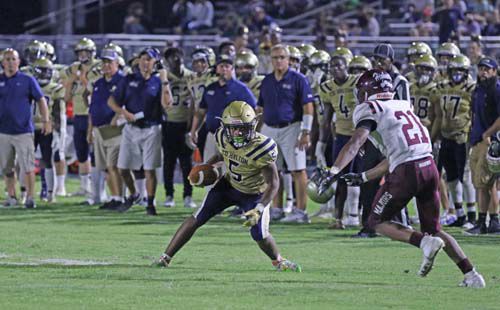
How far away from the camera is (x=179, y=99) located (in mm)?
17828

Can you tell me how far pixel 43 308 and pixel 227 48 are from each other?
9.85 m

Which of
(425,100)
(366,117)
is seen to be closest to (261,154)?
(366,117)

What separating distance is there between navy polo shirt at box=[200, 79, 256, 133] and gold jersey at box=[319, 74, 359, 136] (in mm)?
1164

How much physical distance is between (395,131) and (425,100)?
6.16 m

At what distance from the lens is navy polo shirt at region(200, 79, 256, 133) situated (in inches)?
640

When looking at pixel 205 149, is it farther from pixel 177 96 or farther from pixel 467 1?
pixel 467 1

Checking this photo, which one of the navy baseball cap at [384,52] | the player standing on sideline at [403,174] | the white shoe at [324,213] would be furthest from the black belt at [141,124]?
the player standing on sideline at [403,174]

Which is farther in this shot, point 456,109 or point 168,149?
point 168,149

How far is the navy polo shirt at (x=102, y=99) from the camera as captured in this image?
17.3m

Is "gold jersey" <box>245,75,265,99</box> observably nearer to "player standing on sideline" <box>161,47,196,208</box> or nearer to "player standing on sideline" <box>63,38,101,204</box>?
"player standing on sideline" <box>161,47,196,208</box>

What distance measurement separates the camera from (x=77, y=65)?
18.8 m

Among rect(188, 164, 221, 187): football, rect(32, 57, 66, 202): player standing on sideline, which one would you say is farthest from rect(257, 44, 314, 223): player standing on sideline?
rect(188, 164, 221, 187): football

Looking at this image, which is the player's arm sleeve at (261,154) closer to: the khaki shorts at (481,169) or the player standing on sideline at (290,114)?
the khaki shorts at (481,169)

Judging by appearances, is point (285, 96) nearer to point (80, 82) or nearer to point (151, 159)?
point (151, 159)
